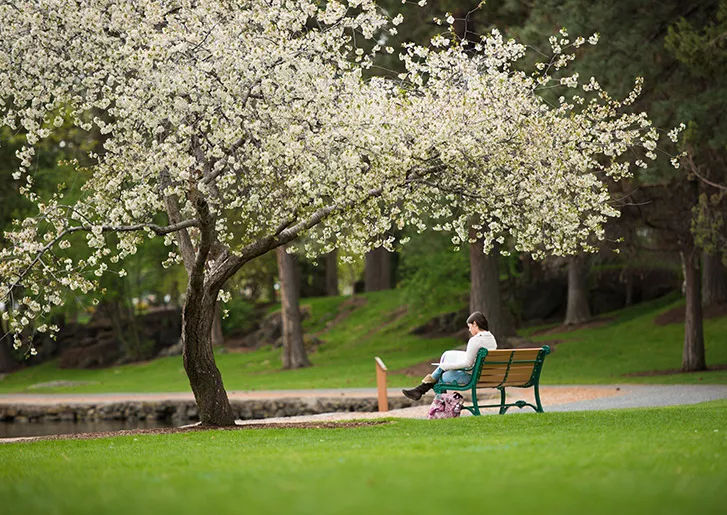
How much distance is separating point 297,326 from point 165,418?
30.6 feet

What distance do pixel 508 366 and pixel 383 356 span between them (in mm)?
20015

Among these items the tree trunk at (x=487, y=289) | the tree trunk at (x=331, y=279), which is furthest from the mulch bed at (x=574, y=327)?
the tree trunk at (x=331, y=279)

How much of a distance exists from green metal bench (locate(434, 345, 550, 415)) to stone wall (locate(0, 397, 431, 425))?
690 centimetres

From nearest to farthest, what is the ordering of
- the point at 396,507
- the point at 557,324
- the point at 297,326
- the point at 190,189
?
the point at 396,507 → the point at 190,189 → the point at 297,326 → the point at 557,324

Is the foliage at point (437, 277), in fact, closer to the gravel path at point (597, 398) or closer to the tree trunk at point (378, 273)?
the gravel path at point (597, 398)

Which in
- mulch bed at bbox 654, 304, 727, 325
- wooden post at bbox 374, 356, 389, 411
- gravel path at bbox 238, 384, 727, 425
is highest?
mulch bed at bbox 654, 304, 727, 325

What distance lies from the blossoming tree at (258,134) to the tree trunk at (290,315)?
17901 mm

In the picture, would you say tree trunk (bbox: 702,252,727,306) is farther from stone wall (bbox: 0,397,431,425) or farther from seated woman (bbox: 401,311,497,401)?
seated woman (bbox: 401,311,497,401)

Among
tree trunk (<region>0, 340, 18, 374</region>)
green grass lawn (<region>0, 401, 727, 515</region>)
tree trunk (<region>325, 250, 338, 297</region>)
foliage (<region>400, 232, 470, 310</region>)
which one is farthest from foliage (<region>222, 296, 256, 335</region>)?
green grass lawn (<region>0, 401, 727, 515</region>)

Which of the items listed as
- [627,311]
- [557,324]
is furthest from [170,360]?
[627,311]

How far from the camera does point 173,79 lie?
34.8 feet

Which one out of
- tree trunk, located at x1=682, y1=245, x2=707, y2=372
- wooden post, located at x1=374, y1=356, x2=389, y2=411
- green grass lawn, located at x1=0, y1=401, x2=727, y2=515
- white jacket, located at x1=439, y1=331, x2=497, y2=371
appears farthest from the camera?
tree trunk, located at x1=682, y1=245, x2=707, y2=372

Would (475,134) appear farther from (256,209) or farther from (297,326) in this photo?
(297,326)

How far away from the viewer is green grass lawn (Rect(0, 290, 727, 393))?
25.4 meters
